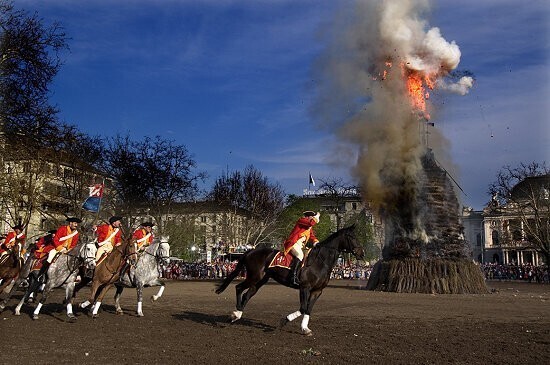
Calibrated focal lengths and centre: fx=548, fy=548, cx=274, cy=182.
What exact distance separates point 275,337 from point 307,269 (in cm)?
224

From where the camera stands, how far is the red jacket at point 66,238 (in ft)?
58.0

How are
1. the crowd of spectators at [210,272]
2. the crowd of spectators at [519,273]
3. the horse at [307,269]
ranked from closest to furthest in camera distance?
the horse at [307,269]
the crowd of spectators at [519,273]
the crowd of spectators at [210,272]

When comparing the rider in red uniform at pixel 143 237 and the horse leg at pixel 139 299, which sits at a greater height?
the rider in red uniform at pixel 143 237

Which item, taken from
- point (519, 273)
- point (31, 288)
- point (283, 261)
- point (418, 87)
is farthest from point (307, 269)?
point (519, 273)

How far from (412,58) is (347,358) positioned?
24.6m

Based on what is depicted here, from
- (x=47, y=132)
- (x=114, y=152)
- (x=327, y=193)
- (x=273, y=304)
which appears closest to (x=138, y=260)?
(x=273, y=304)

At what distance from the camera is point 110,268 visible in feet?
58.9

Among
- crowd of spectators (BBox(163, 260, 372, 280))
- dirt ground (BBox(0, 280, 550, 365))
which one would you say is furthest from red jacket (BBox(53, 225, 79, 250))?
crowd of spectators (BBox(163, 260, 372, 280))

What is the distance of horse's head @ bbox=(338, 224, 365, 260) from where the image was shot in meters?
15.9

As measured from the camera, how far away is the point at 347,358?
11.1m

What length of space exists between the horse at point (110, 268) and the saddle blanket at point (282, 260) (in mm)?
5080

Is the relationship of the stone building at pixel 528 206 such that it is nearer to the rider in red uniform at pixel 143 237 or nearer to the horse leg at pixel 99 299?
the rider in red uniform at pixel 143 237

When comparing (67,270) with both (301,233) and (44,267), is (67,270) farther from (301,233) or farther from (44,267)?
(301,233)

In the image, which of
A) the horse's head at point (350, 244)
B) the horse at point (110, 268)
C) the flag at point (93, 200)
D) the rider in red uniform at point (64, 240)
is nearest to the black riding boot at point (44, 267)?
the rider in red uniform at point (64, 240)
